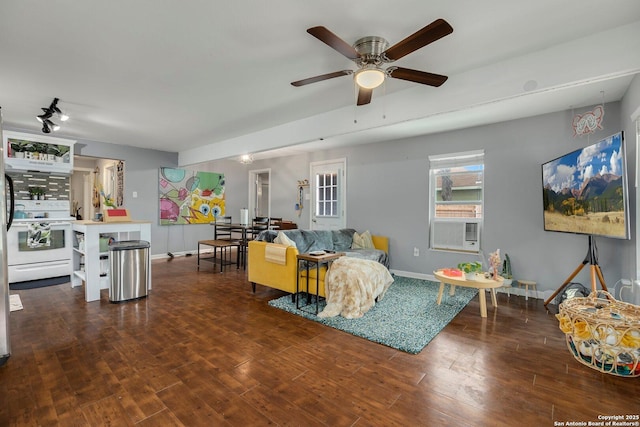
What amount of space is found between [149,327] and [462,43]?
3.83 metres

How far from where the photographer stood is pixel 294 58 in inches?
98.0

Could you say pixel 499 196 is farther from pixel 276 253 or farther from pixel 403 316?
pixel 276 253

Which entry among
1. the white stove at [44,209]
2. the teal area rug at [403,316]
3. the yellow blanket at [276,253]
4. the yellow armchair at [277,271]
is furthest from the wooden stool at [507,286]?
the white stove at [44,209]

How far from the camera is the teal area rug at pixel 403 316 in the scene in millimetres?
2633

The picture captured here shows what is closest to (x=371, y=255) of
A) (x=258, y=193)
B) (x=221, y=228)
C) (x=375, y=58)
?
(x=375, y=58)

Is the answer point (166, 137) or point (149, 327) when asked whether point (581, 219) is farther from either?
point (166, 137)

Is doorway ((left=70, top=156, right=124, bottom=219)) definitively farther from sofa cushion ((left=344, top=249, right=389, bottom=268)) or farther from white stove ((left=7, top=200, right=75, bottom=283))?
sofa cushion ((left=344, top=249, right=389, bottom=268))

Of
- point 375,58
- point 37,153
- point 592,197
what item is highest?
point 375,58

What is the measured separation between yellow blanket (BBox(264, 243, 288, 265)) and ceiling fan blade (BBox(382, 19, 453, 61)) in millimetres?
2426

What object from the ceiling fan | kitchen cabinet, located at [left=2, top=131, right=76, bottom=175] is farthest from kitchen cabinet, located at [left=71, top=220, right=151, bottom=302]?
the ceiling fan

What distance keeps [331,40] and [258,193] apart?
6.62 meters

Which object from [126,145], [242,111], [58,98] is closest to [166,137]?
[126,145]

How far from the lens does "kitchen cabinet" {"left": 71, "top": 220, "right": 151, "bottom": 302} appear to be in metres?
3.53

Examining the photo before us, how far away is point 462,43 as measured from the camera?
7.40ft
